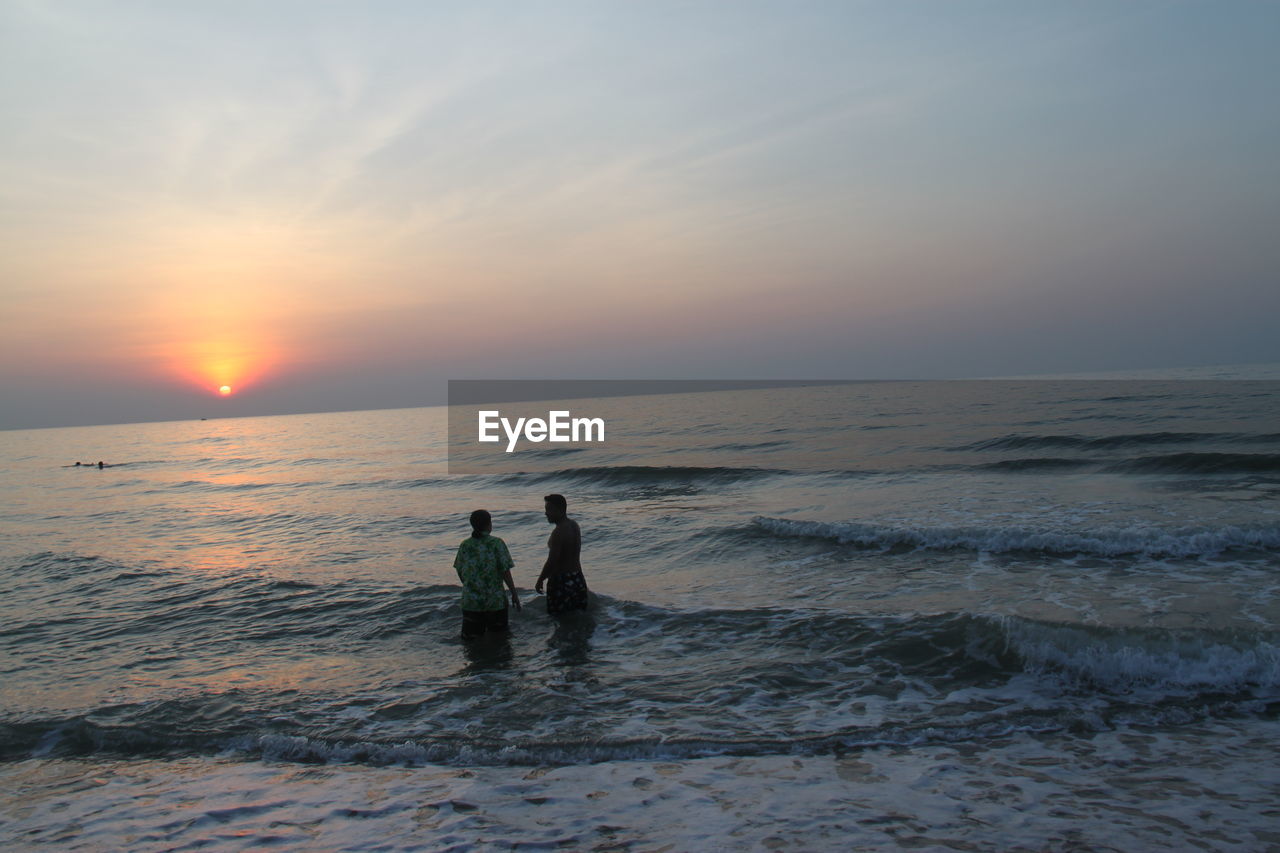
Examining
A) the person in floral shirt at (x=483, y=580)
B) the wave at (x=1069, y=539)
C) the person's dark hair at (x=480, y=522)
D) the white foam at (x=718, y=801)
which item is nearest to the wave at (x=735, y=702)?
the white foam at (x=718, y=801)

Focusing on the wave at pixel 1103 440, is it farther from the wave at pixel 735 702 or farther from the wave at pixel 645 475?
the wave at pixel 735 702

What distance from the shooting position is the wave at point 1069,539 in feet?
42.0

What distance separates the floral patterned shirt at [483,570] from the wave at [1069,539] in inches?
324

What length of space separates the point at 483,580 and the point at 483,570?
0.46 feet

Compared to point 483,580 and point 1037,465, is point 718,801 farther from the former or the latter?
point 1037,465

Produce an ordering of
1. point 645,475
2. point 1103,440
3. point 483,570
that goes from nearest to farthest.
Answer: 1. point 483,570
2. point 1103,440
3. point 645,475

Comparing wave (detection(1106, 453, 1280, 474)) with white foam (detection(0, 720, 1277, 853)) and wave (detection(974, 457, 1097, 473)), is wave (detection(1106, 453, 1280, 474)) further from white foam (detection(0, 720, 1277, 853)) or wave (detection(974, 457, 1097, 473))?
white foam (detection(0, 720, 1277, 853))

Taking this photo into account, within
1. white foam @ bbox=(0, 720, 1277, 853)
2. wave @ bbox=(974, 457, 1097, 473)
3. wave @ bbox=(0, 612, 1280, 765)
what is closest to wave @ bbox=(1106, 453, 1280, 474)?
wave @ bbox=(974, 457, 1097, 473)

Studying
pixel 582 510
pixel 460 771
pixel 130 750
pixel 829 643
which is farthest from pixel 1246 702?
pixel 582 510

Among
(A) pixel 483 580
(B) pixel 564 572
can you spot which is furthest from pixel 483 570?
(B) pixel 564 572

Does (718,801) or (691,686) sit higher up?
(718,801)

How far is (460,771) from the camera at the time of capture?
19.7ft

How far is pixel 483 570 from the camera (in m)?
9.31

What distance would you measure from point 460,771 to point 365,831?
1063 millimetres
